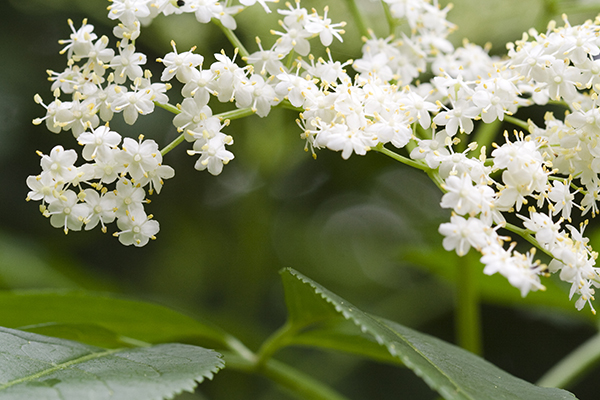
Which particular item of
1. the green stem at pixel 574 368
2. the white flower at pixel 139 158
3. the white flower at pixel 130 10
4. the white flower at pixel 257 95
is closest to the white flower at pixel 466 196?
the white flower at pixel 257 95

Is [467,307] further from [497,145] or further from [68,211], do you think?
[68,211]

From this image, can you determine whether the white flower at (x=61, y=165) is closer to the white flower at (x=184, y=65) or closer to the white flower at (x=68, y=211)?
the white flower at (x=68, y=211)

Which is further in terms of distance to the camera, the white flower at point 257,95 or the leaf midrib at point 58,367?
the white flower at point 257,95

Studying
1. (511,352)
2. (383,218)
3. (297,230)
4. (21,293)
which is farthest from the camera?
(383,218)

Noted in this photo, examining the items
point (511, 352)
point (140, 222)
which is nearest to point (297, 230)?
point (511, 352)

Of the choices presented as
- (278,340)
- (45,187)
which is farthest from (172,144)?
(278,340)

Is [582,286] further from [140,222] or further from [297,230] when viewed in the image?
[297,230]
